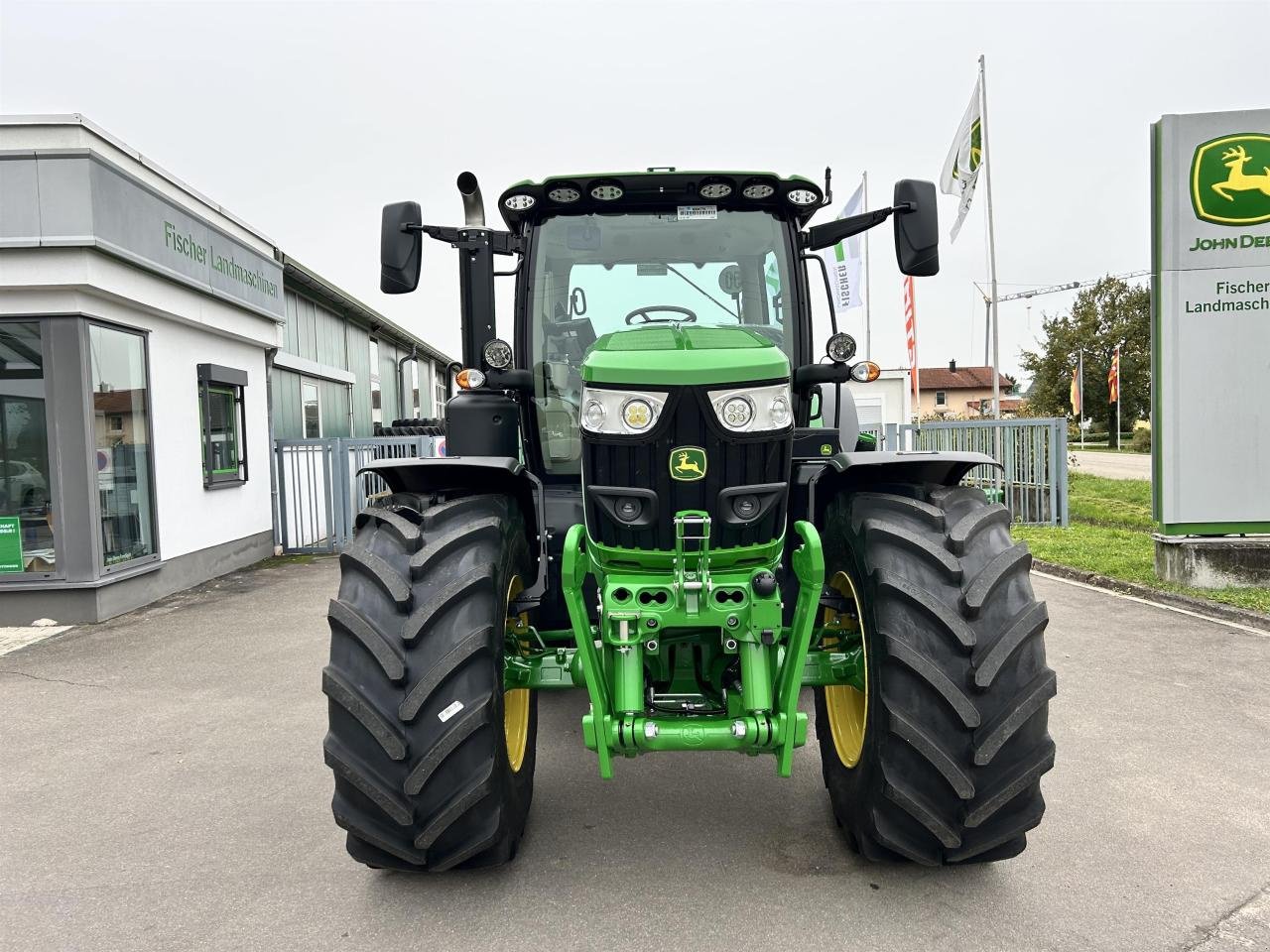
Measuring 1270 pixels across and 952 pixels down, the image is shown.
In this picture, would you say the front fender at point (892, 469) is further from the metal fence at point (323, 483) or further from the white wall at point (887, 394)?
the white wall at point (887, 394)

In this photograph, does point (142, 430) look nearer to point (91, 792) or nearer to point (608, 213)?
point (91, 792)

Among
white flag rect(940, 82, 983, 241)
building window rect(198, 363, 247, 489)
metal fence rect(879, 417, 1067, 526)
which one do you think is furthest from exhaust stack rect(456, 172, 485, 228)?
white flag rect(940, 82, 983, 241)

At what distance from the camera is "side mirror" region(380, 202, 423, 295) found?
3438 millimetres

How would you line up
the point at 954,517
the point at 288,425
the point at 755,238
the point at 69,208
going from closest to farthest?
the point at 954,517 → the point at 755,238 → the point at 69,208 → the point at 288,425

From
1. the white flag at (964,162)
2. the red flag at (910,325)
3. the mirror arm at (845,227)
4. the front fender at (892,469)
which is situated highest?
the white flag at (964,162)

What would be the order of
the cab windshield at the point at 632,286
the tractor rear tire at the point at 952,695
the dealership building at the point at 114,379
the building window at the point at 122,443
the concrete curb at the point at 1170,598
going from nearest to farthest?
the tractor rear tire at the point at 952,695 < the cab windshield at the point at 632,286 < the concrete curb at the point at 1170,598 < the dealership building at the point at 114,379 < the building window at the point at 122,443

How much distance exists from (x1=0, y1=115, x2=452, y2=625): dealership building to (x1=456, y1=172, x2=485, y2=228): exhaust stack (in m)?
5.20

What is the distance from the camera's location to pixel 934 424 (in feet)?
48.0

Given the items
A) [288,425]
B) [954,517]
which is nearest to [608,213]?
[954,517]

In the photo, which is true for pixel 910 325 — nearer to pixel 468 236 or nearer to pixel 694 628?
pixel 468 236

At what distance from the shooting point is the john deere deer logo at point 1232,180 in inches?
299

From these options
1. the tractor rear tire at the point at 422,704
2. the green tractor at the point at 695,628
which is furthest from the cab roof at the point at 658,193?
the tractor rear tire at the point at 422,704

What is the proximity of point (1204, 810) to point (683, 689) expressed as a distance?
7.34ft

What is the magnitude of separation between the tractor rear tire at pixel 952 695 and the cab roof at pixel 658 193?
58.6 inches
